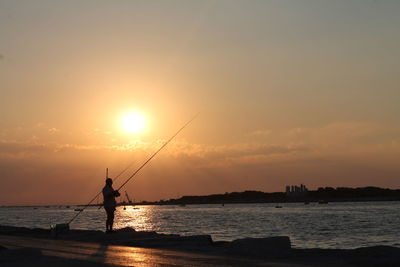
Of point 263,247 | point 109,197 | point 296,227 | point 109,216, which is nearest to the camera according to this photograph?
point 263,247

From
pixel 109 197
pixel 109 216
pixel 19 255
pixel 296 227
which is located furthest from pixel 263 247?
pixel 296 227

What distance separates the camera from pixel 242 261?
1252 cm

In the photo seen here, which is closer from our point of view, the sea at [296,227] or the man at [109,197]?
the man at [109,197]

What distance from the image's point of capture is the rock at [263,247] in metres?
14.1

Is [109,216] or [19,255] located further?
[109,216]

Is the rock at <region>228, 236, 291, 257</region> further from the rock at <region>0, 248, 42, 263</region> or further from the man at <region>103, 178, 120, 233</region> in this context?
the man at <region>103, 178, 120, 233</region>

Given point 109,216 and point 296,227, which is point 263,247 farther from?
point 296,227

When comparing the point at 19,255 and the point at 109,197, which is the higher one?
the point at 109,197

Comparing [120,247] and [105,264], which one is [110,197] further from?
[105,264]

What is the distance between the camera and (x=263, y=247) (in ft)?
47.1

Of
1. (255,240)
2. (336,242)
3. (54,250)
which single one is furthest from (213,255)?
(336,242)

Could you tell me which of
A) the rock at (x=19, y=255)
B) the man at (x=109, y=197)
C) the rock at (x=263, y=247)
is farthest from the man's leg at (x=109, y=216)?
the rock at (x=263, y=247)

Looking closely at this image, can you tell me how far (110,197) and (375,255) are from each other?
10.9 metres

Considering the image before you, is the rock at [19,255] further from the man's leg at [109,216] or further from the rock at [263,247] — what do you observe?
the man's leg at [109,216]
